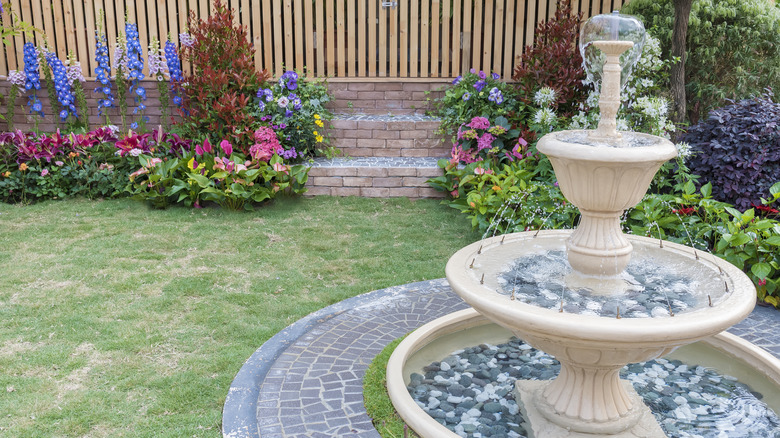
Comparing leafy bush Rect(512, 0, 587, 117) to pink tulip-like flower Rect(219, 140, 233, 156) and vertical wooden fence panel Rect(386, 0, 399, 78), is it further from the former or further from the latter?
pink tulip-like flower Rect(219, 140, 233, 156)

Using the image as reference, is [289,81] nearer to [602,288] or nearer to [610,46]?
[610,46]

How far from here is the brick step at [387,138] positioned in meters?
7.95

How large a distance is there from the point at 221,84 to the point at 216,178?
1270mm

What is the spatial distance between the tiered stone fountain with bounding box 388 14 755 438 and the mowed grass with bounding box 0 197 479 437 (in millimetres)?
1325

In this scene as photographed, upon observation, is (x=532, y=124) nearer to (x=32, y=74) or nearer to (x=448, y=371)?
(x=448, y=371)

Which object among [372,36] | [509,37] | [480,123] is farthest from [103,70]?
[509,37]

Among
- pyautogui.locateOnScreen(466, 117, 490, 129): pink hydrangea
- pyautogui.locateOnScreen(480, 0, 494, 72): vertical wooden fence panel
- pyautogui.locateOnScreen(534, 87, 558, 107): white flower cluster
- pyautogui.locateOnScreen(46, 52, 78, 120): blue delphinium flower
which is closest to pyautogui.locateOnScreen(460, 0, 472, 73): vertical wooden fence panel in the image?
pyautogui.locateOnScreen(480, 0, 494, 72): vertical wooden fence panel

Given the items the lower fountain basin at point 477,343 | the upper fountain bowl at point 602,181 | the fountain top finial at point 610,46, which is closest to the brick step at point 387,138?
the lower fountain basin at point 477,343

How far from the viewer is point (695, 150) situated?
577cm

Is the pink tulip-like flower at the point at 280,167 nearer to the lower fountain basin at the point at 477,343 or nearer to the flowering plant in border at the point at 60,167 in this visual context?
the flowering plant in border at the point at 60,167

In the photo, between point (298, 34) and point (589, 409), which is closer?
point (589, 409)

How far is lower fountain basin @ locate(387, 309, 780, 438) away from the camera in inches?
131

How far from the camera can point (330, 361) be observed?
12.0 ft

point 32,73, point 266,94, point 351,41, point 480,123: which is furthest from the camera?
point 351,41
